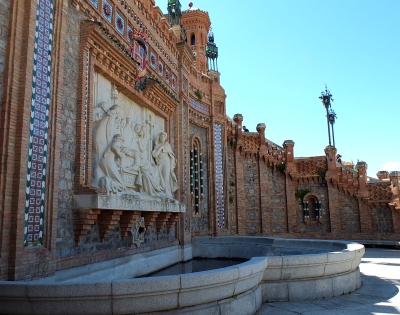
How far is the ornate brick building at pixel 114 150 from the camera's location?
6117 millimetres

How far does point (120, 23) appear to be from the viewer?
10.4 m

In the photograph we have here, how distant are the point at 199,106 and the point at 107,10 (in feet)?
30.3

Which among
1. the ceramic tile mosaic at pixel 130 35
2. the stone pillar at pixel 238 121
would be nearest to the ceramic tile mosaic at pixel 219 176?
the stone pillar at pixel 238 121

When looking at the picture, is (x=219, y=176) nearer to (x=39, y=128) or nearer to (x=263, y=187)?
(x=263, y=187)

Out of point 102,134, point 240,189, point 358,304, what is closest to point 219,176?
point 240,189

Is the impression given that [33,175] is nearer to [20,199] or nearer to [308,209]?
[20,199]

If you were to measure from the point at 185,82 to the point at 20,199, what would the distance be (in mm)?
11737

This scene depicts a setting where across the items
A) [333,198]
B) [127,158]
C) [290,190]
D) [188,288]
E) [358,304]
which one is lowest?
[358,304]

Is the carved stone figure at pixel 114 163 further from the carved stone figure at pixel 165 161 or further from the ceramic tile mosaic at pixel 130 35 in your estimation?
the ceramic tile mosaic at pixel 130 35

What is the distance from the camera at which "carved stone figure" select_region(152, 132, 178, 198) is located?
→ 40.7 feet

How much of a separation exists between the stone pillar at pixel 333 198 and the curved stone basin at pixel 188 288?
40.5 feet

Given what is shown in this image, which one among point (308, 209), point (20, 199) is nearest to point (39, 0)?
point (20, 199)

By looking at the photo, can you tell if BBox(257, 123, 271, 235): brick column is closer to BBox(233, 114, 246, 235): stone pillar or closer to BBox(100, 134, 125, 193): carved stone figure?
BBox(233, 114, 246, 235): stone pillar

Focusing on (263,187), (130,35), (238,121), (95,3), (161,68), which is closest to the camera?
(95,3)
